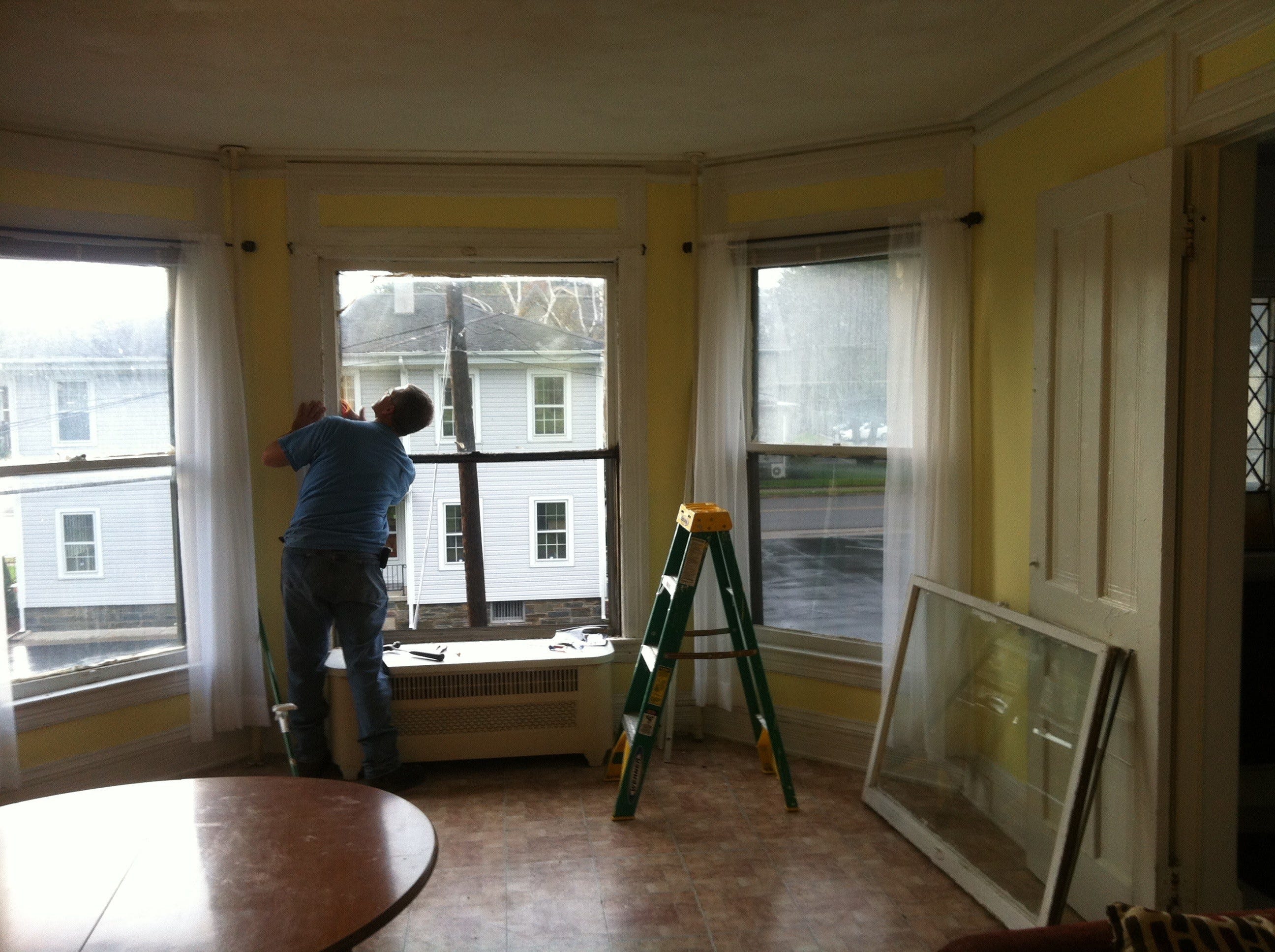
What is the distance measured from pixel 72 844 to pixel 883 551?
2924 millimetres

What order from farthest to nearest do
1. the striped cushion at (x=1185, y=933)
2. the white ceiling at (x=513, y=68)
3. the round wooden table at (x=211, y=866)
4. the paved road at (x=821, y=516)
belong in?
the paved road at (x=821, y=516) < the white ceiling at (x=513, y=68) < the round wooden table at (x=211, y=866) < the striped cushion at (x=1185, y=933)

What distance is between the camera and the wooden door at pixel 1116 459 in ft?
8.62

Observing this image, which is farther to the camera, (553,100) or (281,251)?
(281,251)

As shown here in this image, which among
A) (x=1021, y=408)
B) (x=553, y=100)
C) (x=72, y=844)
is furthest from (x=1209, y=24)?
(x=72, y=844)

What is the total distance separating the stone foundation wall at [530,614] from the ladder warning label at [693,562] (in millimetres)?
1018

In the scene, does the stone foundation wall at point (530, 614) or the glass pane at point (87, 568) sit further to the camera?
the stone foundation wall at point (530, 614)

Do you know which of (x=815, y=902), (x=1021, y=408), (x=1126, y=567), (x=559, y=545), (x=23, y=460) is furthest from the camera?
(x=559, y=545)

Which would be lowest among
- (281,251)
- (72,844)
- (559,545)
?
(72,844)

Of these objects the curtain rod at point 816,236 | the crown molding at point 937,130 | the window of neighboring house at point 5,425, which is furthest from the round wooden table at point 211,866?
the curtain rod at point 816,236

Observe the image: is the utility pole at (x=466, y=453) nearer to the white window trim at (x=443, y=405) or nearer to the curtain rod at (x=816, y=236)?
the white window trim at (x=443, y=405)

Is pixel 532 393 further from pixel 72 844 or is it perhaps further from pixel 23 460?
pixel 72 844

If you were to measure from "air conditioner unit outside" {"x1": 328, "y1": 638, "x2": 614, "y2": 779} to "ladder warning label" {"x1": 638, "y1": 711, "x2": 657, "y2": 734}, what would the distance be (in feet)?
1.88

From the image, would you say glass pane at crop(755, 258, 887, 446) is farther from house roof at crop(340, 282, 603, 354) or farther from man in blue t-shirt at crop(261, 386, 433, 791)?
man in blue t-shirt at crop(261, 386, 433, 791)

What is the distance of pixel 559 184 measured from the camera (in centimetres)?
432
